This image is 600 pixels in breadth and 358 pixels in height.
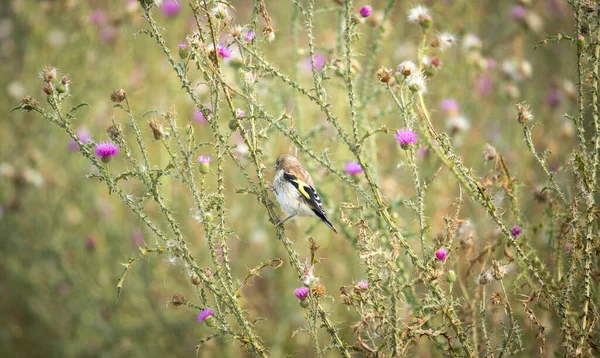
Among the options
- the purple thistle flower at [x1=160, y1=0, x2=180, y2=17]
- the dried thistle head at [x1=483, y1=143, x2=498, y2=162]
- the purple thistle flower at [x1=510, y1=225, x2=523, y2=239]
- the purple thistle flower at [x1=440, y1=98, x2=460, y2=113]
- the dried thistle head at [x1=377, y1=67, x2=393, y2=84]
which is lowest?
the purple thistle flower at [x1=510, y1=225, x2=523, y2=239]

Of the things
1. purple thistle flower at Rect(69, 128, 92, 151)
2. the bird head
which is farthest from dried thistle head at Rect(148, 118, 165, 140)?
purple thistle flower at Rect(69, 128, 92, 151)

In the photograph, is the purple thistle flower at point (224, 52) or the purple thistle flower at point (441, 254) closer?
the purple thistle flower at point (441, 254)

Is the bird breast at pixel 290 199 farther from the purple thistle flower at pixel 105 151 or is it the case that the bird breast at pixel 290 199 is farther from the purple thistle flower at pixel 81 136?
the purple thistle flower at pixel 81 136

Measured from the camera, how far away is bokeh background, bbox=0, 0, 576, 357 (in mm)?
5113

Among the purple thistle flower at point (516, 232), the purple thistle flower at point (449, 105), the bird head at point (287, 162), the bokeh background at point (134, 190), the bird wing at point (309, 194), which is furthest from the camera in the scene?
the purple thistle flower at point (449, 105)

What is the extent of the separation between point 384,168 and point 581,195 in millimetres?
3015

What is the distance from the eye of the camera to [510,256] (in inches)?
120

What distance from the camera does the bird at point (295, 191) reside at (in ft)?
12.2

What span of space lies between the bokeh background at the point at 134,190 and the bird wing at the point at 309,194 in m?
0.94

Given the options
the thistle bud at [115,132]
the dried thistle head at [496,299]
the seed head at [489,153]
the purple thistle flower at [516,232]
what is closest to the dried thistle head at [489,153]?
the seed head at [489,153]

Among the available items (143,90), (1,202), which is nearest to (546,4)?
(143,90)

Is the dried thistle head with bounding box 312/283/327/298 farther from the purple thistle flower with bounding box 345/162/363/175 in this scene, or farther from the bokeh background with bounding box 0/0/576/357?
the bokeh background with bounding box 0/0/576/357

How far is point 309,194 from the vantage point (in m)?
3.70

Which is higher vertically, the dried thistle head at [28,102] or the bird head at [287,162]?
the bird head at [287,162]
